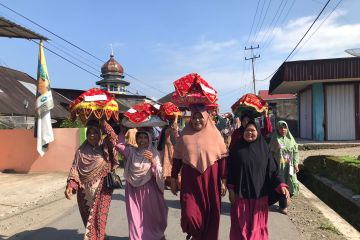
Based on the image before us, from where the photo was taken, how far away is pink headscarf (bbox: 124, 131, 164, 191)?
5363 millimetres

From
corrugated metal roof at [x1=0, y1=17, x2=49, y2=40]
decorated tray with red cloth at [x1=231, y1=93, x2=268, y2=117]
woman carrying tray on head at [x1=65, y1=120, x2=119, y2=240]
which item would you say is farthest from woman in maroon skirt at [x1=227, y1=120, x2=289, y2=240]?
corrugated metal roof at [x1=0, y1=17, x2=49, y2=40]

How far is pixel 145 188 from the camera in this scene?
539 cm

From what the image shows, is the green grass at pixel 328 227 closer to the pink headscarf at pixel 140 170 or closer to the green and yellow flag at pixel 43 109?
the pink headscarf at pixel 140 170

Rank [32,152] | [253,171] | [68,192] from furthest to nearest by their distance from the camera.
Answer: [32,152], [68,192], [253,171]

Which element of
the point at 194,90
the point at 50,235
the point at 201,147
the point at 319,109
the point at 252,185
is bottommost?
the point at 50,235

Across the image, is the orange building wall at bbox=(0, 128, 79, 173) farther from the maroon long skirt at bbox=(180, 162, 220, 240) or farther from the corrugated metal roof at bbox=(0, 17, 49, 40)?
the maroon long skirt at bbox=(180, 162, 220, 240)

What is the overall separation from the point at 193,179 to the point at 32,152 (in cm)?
1132

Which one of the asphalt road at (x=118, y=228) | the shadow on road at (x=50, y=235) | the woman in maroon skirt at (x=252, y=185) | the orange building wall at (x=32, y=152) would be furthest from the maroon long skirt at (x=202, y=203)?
the orange building wall at (x=32, y=152)

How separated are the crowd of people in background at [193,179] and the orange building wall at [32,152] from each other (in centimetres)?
969

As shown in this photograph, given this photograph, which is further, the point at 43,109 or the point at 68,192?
the point at 43,109

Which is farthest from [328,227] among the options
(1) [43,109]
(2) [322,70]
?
(2) [322,70]

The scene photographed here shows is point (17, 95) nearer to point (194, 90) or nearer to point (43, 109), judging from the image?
point (43, 109)

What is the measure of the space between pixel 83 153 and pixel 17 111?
1691cm

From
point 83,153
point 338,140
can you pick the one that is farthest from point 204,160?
point 338,140
